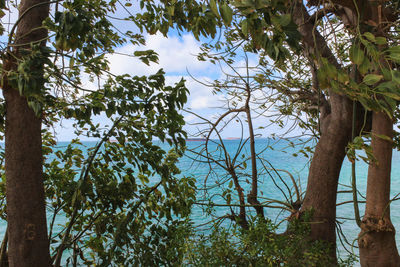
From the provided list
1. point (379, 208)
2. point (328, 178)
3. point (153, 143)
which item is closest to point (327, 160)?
point (328, 178)

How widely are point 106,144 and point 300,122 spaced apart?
2.04 meters

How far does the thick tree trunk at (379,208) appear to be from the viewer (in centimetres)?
196

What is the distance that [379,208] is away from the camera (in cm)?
198

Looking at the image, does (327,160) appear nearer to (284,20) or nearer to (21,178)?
(284,20)

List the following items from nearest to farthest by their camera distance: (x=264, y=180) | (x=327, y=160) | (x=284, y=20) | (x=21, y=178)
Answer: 1. (x=284, y=20)
2. (x=21, y=178)
3. (x=327, y=160)
4. (x=264, y=180)

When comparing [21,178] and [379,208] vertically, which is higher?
[21,178]

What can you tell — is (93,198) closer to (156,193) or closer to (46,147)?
(156,193)

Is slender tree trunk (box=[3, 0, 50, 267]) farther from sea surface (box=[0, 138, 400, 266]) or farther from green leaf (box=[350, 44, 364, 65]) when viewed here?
green leaf (box=[350, 44, 364, 65])

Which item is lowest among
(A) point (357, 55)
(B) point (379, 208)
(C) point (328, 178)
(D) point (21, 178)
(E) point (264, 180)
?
(B) point (379, 208)

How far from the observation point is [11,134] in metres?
1.96

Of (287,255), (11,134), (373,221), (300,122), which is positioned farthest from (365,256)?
(11,134)

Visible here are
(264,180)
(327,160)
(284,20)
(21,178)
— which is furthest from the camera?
(264,180)

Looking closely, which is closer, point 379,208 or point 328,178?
point 379,208

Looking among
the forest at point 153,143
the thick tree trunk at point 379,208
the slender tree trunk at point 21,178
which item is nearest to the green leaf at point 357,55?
the forest at point 153,143
